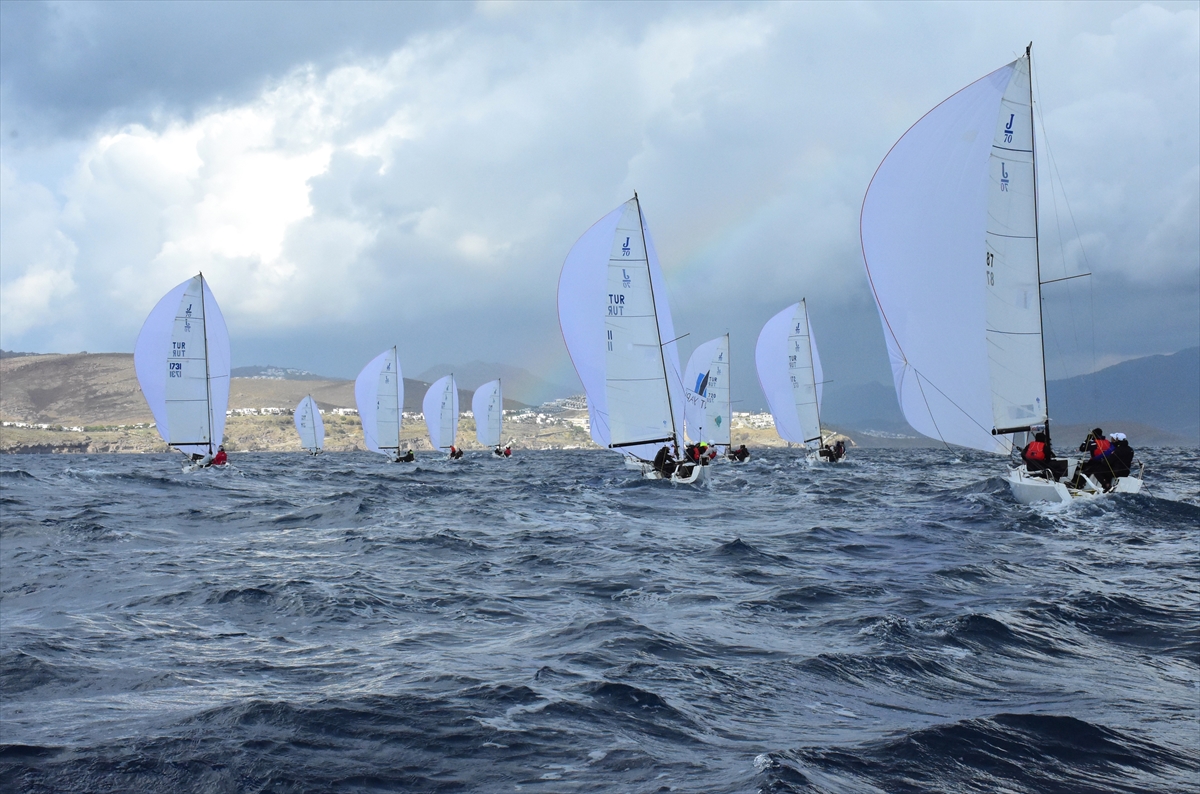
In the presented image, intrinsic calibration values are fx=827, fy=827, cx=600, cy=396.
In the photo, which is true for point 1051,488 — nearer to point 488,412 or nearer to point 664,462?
point 664,462

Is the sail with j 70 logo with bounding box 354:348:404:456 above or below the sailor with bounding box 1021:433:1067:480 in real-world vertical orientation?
above

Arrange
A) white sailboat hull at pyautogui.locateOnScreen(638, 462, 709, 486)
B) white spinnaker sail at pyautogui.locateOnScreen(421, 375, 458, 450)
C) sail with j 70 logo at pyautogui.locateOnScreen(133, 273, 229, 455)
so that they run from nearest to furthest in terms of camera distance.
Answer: white sailboat hull at pyautogui.locateOnScreen(638, 462, 709, 486)
sail with j 70 logo at pyautogui.locateOnScreen(133, 273, 229, 455)
white spinnaker sail at pyautogui.locateOnScreen(421, 375, 458, 450)

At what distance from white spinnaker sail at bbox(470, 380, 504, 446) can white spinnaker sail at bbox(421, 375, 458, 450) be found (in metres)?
2.68

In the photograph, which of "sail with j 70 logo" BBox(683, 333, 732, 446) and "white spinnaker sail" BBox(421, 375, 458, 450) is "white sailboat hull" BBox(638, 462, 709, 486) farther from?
"white spinnaker sail" BBox(421, 375, 458, 450)

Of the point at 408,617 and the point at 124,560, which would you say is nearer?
the point at 408,617

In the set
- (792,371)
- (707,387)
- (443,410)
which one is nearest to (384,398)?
(443,410)

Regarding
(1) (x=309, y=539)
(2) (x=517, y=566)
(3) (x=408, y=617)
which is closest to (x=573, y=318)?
(1) (x=309, y=539)

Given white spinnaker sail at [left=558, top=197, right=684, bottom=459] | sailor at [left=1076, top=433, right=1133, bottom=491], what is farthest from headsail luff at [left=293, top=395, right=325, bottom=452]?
sailor at [left=1076, top=433, right=1133, bottom=491]

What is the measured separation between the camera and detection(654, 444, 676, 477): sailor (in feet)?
87.9

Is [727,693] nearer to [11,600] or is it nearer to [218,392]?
[11,600]

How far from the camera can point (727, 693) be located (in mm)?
5551

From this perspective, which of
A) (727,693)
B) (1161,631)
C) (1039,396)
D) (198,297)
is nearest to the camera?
(727,693)

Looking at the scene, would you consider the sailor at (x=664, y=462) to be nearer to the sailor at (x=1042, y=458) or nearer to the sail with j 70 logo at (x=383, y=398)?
the sailor at (x=1042, y=458)

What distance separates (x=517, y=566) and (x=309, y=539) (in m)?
4.75
